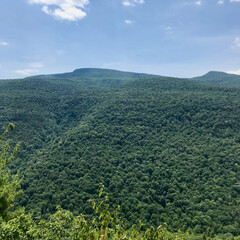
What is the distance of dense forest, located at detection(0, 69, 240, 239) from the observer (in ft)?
143

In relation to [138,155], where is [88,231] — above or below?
above

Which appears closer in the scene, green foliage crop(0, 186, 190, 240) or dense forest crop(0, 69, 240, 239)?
green foliage crop(0, 186, 190, 240)

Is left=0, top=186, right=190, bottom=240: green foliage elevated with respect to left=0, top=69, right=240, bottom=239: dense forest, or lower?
elevated

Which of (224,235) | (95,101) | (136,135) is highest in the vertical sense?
(95,101)

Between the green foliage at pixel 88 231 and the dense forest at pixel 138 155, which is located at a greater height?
the green foliage at pixel 88 231

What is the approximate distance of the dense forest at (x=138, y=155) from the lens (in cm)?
4372

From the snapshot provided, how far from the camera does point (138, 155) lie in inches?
2670

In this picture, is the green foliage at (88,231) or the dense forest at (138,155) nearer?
the green foliage at (88,231)

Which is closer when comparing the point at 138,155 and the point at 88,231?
the point at 88,231

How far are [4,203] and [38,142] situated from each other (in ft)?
235

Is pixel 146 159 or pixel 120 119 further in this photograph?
pixel 120 119

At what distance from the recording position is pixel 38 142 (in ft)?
263

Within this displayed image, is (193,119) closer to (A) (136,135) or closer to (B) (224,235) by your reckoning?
(A) (136,135)

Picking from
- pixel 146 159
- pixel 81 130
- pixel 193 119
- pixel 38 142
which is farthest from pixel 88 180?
pixel 193 119
